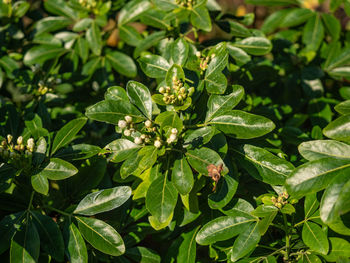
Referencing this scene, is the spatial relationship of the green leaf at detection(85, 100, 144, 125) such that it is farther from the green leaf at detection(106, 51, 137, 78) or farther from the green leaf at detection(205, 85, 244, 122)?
the green leaf at detection(106, 51, 137, 78)

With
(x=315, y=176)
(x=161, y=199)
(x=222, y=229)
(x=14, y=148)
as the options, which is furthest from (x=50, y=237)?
(x=315, y=176)

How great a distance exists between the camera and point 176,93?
1.51m

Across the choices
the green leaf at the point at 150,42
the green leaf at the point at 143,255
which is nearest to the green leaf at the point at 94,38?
the green leaf at the point at 150,42

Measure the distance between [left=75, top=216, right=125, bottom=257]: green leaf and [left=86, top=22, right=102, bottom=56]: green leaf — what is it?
4.02 ft

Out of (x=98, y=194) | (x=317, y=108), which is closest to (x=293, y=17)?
(x=317, y=108)

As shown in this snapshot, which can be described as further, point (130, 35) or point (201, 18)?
point (130, 35)

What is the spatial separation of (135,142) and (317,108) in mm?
1496

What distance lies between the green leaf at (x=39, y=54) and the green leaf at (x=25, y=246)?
4.19ft

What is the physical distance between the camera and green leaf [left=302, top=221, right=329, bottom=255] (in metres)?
1.38

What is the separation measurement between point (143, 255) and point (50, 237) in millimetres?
485

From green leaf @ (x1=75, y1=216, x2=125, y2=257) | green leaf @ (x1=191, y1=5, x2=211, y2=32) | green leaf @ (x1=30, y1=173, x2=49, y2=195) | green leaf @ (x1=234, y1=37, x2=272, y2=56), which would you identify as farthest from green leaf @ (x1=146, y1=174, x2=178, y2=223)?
green leaf @ (x1=234, y1=37, x2=272, y2=56)

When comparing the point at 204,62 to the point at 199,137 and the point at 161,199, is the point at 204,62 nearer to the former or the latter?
the point at 199,137

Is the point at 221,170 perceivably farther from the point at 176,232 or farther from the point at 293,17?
the point at 293,17

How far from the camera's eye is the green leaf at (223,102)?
1.52 meters
